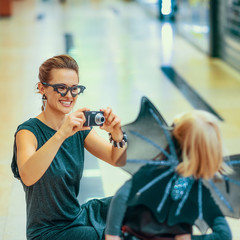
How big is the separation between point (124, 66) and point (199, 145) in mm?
6600

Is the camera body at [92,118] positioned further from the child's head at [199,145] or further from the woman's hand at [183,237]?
the woman's hand at [183,237]

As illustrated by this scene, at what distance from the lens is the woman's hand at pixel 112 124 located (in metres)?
2.23

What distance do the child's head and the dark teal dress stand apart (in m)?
0.70

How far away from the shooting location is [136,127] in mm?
2078

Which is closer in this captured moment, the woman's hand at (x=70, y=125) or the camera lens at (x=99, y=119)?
the woman's hand at (x=70, y=125)

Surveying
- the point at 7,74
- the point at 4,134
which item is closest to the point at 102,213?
the point at 4,134

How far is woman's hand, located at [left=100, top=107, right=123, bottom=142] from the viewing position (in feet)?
7.32

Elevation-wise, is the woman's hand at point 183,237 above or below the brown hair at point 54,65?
below

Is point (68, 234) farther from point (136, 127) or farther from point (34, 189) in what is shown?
point (136, 127)

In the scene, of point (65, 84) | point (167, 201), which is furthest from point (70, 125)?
point (167, 201)

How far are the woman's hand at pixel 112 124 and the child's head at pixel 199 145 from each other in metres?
0.41

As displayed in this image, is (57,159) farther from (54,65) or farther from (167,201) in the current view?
(167,201)

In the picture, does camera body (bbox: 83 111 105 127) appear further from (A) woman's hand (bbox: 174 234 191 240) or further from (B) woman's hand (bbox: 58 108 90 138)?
(A) woman's hand (bbox: 174 234 191 240)

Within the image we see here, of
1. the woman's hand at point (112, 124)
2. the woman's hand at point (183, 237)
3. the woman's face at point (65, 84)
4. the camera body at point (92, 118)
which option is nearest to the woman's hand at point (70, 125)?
the camera body at point (92, 118)
